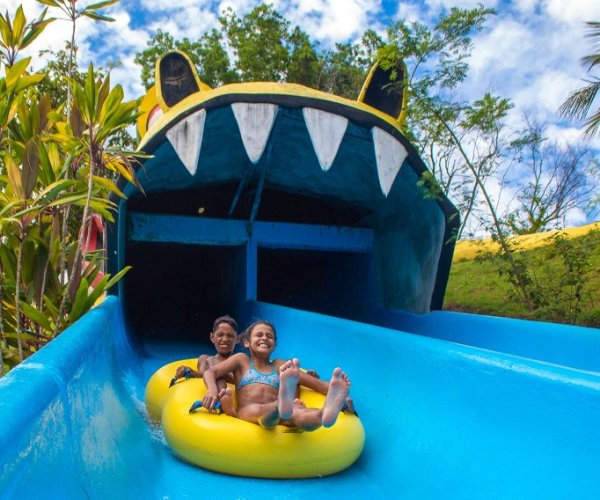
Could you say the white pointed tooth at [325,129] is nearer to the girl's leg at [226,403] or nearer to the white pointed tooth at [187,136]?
the white pointed tooth at [187,136]

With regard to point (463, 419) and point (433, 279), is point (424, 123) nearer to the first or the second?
point (433, 279)

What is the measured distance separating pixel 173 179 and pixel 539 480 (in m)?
4.72

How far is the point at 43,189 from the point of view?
3547 mm

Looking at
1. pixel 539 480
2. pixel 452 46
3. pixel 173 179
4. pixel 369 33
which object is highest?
pixel 369 33

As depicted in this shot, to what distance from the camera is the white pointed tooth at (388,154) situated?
4410 mm

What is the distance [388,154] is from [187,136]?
1570mm

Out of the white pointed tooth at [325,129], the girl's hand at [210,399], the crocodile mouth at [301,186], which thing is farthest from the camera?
the crocodile mouth at [301,186]

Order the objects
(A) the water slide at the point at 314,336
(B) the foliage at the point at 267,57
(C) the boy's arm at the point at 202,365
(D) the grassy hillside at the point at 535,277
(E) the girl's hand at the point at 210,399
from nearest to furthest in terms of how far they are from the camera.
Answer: (A) the water slide at the point at 314,336, (E) the girl's hand at the point at 210,399, (C) the boy's arm at the point at 202,365, (D) the grassy hillside at the point at 535,277, (B) the foliage at the point at 267,57

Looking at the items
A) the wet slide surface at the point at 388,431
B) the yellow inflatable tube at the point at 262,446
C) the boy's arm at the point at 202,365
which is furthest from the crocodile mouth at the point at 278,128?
the yellow inflatable tube at the point at 262,446

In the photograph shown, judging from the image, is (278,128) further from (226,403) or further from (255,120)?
(226,403)

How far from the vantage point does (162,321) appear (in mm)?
8719

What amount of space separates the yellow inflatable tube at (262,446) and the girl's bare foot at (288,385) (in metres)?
0.17

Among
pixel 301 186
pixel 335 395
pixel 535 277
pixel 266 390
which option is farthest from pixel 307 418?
pixel 535 277

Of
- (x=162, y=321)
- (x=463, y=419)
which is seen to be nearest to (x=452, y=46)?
(x=463, y=419)
